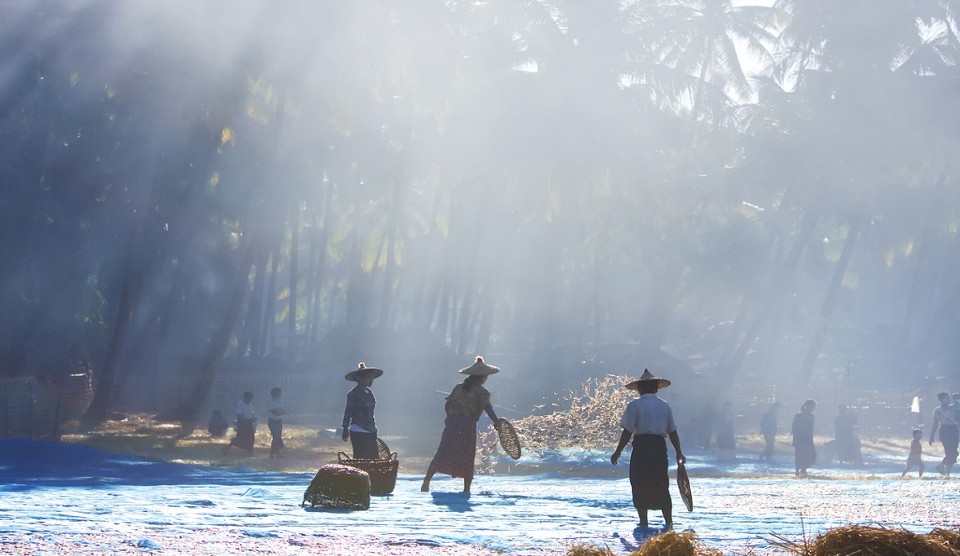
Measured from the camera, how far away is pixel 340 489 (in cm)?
1305

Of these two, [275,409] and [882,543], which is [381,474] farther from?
[275,409]

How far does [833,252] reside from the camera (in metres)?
71.5

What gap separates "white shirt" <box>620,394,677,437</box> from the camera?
477 inches

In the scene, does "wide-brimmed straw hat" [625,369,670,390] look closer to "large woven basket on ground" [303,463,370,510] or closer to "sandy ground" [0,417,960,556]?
"sandy ground" [0,417,960,556]

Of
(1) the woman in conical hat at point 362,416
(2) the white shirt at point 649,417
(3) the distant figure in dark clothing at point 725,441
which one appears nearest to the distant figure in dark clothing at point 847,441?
(3) the distant figure in dark clothing at point 725,441

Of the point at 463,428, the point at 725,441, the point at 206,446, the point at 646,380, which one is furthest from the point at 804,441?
the point at 646,380

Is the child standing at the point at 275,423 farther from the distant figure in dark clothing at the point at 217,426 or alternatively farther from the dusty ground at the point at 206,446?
the distant figure in dark clothing at the point at 217,426

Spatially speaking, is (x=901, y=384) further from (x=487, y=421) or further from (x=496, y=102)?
(x=487, y=421)

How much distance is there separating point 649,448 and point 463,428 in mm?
3809

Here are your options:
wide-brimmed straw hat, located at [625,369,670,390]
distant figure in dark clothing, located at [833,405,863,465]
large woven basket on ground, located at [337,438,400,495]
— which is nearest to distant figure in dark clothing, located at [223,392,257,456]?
large woven basket on ground, located at [337,438,400,495]

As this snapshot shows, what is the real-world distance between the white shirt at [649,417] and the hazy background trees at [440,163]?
20.0 meters

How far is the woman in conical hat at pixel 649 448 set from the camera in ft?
39.0

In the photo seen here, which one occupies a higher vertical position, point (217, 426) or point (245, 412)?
point (245, 412)

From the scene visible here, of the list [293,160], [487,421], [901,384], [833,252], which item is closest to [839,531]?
[487,421]
